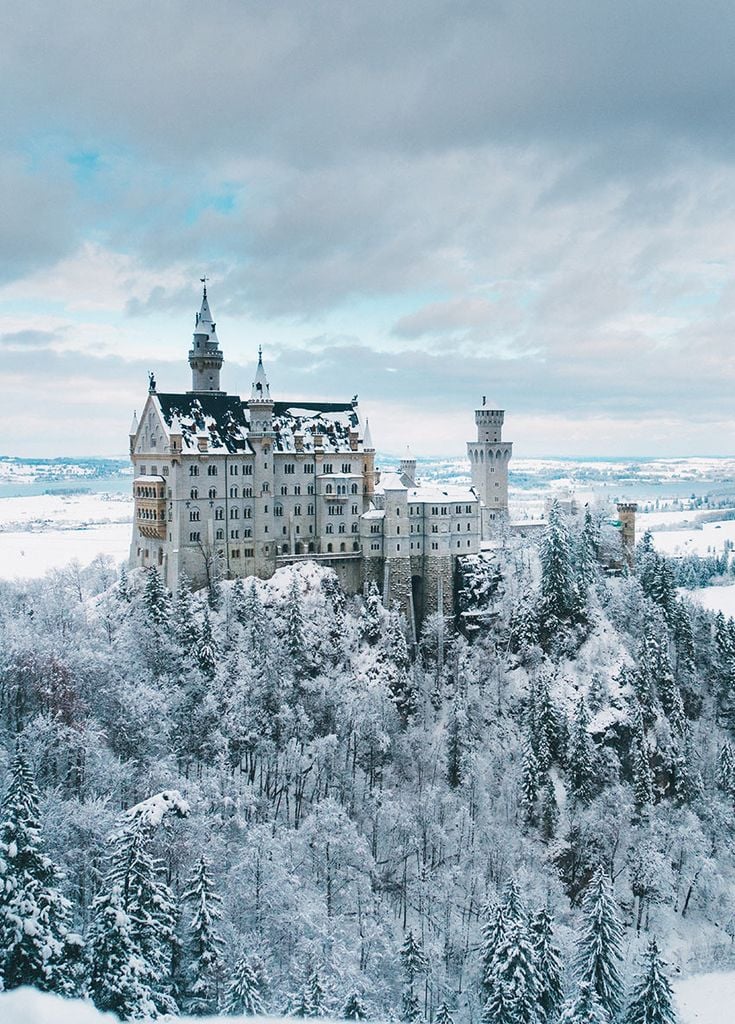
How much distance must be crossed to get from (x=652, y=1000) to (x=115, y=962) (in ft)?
99.3

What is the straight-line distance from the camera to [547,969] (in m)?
50.2

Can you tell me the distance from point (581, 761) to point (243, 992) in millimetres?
38370

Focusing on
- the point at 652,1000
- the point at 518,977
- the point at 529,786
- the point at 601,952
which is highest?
the point at 529,786

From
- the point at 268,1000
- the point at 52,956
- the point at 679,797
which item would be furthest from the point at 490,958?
the point at 679,797

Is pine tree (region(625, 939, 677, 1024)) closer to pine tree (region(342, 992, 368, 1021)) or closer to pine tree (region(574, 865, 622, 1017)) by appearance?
pine tree (region(574, 865, 622, 1017))

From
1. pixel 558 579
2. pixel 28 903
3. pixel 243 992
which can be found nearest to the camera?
pixel 28 903

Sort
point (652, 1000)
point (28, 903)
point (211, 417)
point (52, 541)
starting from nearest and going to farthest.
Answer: point (28, 903) < point (652, 1000) < point (211, 417) < point (52, 541)

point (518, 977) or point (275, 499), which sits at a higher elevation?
point (275, 499)

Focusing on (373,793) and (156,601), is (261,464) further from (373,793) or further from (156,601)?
(373,793)

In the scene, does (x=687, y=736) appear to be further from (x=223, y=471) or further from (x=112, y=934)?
(x=112, y=934)

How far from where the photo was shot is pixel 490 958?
50531 millimetres

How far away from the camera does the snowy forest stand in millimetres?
41688

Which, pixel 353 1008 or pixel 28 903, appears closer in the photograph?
pixel 28 903

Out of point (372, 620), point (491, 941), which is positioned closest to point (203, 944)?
point (491, 941)
